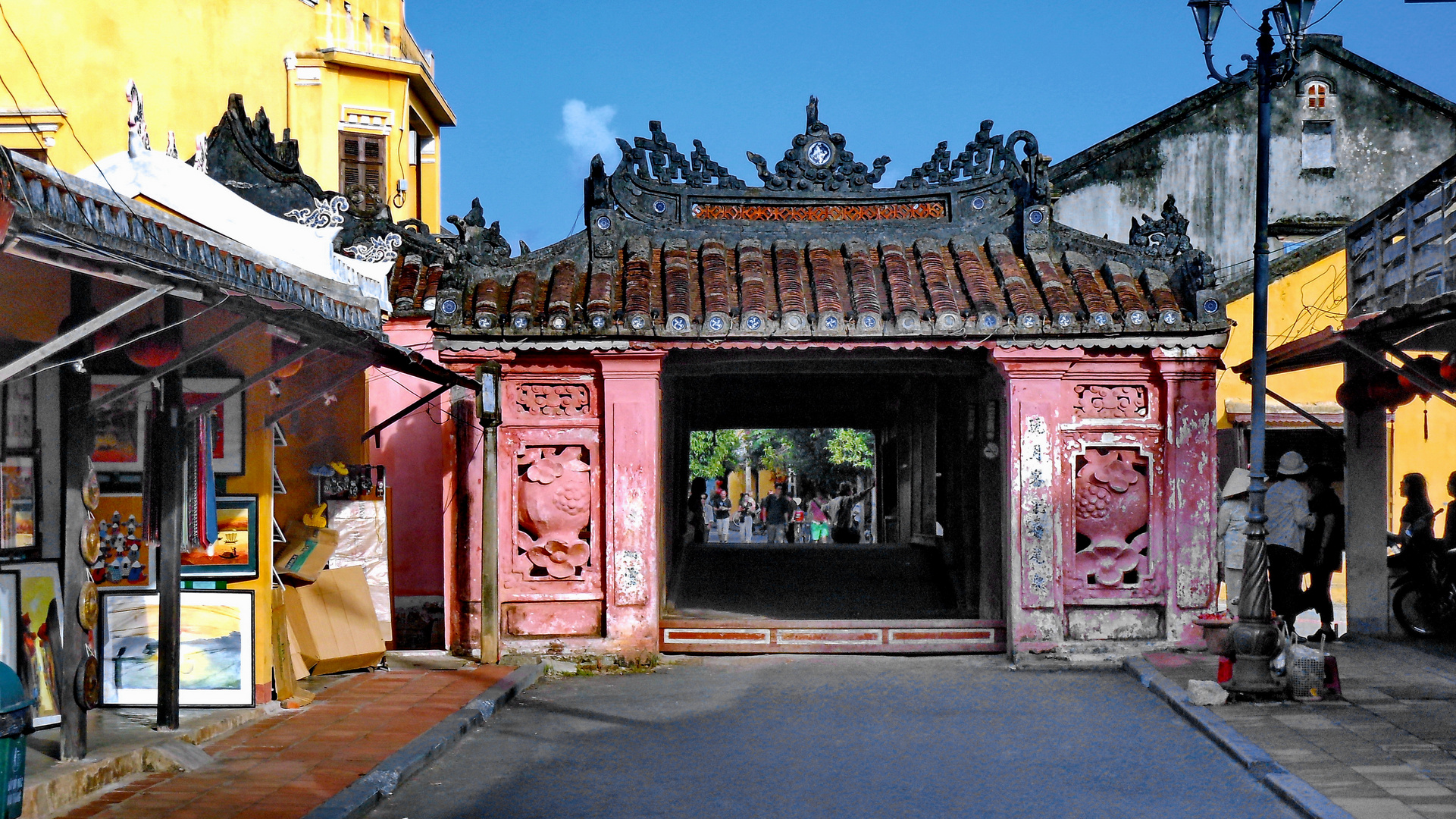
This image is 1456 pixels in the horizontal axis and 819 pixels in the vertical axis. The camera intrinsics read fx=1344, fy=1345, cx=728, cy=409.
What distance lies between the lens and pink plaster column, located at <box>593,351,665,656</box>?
13.3 meters

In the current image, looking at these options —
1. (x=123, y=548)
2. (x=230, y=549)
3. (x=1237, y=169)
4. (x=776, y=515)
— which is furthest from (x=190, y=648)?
(x=1237, y=169)

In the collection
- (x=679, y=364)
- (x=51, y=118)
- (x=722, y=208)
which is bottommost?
(x=679, y=364)

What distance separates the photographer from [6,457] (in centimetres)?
828

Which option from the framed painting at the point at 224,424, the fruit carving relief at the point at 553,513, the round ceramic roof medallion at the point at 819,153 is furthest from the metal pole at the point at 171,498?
the round ceramic roof medallion at the point at 819,153

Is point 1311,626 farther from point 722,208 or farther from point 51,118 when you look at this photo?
point 51,118

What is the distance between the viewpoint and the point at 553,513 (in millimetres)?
13531

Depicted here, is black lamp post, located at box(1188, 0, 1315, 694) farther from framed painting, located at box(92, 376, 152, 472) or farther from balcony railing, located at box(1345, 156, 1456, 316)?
framed painting, located at box(92, 376, 152, 472)

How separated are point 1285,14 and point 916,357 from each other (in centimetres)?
506

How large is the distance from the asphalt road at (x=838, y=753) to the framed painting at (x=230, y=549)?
2.14 m

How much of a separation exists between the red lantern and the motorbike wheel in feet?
6.57

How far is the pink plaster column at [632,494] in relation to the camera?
13336 millimetres

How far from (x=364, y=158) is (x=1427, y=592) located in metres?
17.1

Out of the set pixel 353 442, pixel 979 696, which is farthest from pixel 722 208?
pixel 979 696

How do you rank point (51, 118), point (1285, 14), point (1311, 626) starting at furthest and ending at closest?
point (51, 118)
point (1311, 626)
point (1285, 14)
